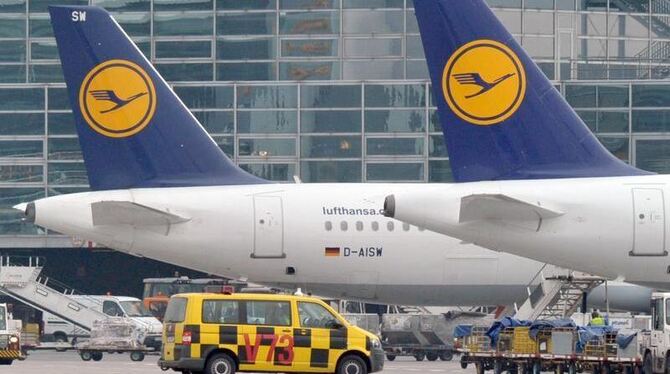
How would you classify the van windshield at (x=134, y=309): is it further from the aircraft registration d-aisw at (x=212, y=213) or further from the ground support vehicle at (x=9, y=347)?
the aircraft registration d-aisw at (x=212, y=213)

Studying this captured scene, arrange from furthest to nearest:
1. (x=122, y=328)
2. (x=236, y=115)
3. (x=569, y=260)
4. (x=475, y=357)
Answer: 1. (x=236, y=115)
2. (x=122, y=328)
3. (x=475, y=357)
4. (x=569, y=260)

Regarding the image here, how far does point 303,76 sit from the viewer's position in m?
68.8

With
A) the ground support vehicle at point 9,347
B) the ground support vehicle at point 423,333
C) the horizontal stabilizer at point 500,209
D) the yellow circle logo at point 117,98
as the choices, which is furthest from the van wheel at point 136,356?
the horizontal stabilizer at point 500,209

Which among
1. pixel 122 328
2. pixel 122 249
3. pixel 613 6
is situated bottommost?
pixel 122 328

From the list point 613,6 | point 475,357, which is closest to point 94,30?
point 475,357

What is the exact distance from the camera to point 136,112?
4012 centimetres

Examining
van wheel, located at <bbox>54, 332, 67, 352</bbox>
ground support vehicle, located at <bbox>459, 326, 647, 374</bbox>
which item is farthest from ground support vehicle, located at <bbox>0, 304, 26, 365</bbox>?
van wheel, located at <bbox>54, 332, 67, 352</bbox>

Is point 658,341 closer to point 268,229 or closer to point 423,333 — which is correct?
point 268,229

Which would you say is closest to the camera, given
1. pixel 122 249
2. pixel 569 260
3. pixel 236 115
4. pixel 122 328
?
pixel 569 260

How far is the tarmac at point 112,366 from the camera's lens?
38.8 meters

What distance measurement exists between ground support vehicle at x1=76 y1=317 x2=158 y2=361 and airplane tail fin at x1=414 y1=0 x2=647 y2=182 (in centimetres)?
2132

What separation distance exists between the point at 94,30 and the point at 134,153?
10.1 feet

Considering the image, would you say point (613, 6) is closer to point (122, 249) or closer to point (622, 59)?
point (622, 59)

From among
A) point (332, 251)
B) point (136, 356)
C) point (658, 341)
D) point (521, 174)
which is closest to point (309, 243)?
point (332, 251)
